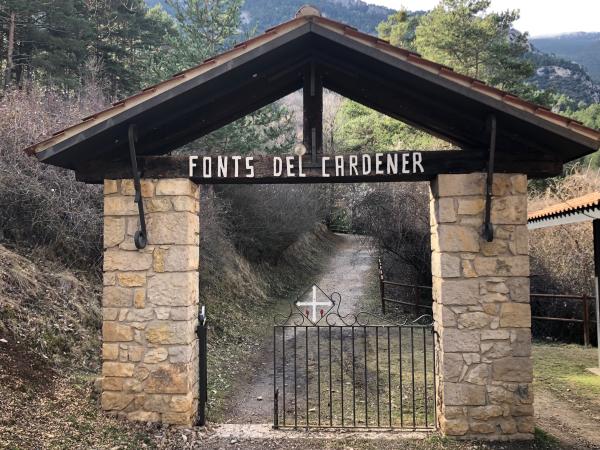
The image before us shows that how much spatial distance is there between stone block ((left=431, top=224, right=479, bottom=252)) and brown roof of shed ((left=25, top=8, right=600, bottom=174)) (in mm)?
1165

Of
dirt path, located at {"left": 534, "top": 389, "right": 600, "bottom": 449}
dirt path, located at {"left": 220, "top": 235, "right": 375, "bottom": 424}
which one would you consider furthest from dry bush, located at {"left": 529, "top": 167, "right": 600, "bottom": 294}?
dirt path, located at {"left": 534, "top": 389, "right": 600, "bottom": 449}

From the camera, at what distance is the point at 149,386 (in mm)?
5238

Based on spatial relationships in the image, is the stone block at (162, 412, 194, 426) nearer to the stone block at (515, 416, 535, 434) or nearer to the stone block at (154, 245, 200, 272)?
the stone block at (154, 245, 200, 272)

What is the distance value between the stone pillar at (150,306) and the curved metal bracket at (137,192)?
0.32ft

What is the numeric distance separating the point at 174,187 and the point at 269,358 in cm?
571

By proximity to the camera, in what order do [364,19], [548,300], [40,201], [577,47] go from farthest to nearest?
[577,47]
[364,19]
[548,300]
[40,201]

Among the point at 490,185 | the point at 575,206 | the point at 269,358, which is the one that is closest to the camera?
the point at 490,185

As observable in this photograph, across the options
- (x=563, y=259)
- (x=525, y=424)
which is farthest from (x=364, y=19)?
(x=525, y=424)

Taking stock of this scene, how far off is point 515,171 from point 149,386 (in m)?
4.51

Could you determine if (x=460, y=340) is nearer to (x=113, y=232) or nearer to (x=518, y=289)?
(x=518, y=289)

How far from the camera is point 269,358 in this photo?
1005 centimetres

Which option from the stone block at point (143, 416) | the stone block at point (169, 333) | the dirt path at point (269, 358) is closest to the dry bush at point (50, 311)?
the stone block at point (143, 416)

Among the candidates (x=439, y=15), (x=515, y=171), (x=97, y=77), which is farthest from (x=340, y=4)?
(x=515, y=171)

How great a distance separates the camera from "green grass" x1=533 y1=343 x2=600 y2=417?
23.0 ft
